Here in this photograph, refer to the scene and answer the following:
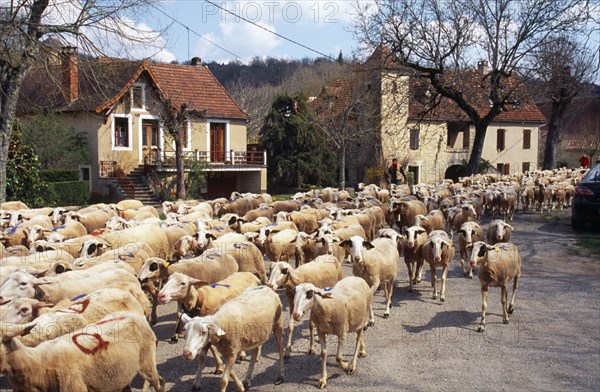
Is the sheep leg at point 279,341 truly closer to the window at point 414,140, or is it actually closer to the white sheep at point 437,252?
the white sheep at point 437,252

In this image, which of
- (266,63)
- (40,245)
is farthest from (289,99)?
(266,63)

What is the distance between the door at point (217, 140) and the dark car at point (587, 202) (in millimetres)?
25042

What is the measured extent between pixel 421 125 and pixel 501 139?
10.4m

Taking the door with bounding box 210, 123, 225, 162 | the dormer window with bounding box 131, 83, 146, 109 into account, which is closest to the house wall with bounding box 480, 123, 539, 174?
the door with bounding box 210, 123, 225, 162

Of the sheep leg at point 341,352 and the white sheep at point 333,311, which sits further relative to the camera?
the sheep leg at point 341,352

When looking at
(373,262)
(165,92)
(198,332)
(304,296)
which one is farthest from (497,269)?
(165,92)

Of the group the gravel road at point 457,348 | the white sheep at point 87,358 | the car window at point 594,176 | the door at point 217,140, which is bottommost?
the gravel road at point 457,348

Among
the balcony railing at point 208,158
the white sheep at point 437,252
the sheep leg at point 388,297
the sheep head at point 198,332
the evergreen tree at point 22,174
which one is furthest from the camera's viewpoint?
the balcony railing at point 208,158

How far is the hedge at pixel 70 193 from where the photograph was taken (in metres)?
28.4

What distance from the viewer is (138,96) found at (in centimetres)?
3578

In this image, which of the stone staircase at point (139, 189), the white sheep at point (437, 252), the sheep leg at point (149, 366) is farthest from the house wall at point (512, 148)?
the sheep leg at point (149, 366)

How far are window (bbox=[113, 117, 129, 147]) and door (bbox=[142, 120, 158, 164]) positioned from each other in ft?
3.81

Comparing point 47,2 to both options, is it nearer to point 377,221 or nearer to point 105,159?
point 377,221

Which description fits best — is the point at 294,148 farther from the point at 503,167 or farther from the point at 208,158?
the point at 503,167
